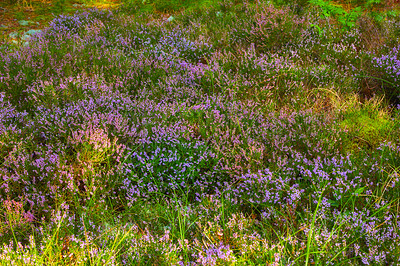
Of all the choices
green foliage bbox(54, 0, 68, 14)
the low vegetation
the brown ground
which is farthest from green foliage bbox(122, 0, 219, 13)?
the low vegetation

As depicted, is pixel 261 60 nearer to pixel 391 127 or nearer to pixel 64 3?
pixel 391 127

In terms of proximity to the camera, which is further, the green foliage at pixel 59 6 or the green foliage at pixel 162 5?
the green foliage at pixel 59 6

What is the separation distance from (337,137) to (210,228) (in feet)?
4.69

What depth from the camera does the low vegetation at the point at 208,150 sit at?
1.96 meters

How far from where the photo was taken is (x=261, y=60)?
13.1 ft

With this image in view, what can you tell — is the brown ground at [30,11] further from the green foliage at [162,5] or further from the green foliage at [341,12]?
the green foliage at [341,12]

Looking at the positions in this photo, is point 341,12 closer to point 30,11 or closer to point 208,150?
point 208,150

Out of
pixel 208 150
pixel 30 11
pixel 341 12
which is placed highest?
pixel 341 12

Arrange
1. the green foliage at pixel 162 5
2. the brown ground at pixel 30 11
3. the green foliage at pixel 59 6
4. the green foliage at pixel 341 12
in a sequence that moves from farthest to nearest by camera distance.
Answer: the green foliage at pixel 59 6 < the green foliage at pixel 162 5 < the brown ground at pixel 30 11 < the green foliage at pixel 341 12

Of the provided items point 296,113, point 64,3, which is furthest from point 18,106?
point 64,3

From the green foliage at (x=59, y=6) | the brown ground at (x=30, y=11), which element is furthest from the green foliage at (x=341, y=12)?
the green foliage at (x=59, y=6)

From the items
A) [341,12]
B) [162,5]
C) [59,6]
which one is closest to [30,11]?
[59,6]

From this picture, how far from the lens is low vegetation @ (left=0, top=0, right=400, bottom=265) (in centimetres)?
196

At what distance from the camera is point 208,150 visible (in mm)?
2898
